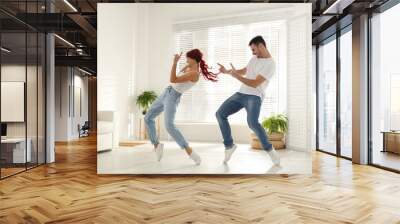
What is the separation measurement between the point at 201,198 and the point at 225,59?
6.84 feet

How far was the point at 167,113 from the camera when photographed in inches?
201

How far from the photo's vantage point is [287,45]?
515 centimetres

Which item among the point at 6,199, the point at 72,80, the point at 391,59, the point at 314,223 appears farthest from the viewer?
the point at 72,80

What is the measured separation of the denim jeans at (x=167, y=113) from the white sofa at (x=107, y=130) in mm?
451

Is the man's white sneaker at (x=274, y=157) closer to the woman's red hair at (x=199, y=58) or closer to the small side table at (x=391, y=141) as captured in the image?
the woman's red hair at (x=199, y=58)

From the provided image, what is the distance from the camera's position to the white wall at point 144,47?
5078 mm

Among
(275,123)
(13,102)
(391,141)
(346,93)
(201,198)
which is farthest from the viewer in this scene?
(346,93)

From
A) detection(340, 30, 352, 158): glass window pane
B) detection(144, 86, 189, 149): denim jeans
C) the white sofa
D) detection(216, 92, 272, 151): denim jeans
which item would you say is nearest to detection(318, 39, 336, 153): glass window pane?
detection(340, 30, 352, 158): glass window pane

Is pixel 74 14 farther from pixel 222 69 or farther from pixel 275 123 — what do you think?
pixel 275 123

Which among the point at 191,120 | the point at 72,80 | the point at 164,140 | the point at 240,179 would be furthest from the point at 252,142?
the point at 72,80

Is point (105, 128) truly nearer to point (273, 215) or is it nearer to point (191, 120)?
point (191, 120)

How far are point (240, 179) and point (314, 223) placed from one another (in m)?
2.02

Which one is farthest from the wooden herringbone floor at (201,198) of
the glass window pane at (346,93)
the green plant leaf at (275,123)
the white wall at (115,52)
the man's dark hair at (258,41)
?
the man's dark hair at (258,41)

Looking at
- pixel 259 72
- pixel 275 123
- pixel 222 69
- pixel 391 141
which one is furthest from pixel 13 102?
pixel 391 141
